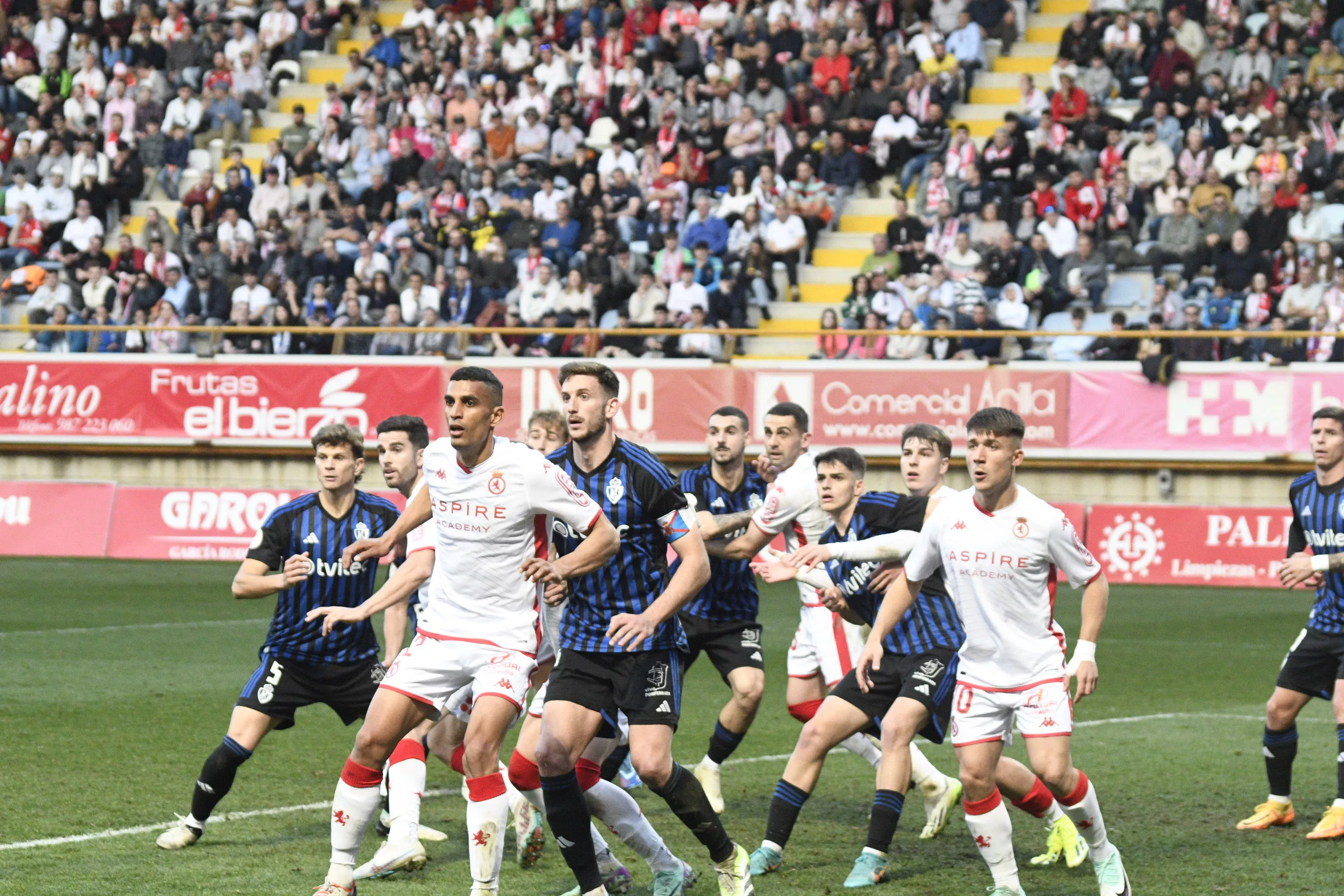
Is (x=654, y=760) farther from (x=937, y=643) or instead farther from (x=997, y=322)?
(x=997, y=322)

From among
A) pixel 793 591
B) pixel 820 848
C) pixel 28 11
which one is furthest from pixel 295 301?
pixel 820 848

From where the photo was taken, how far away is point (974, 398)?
21.5 meters

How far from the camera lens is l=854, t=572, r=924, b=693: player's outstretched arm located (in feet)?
24.1

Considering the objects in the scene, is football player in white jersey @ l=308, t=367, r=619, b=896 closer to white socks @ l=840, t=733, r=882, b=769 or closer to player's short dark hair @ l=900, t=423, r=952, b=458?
player's short dark hair @ l=900, t=423, r=952, b=458

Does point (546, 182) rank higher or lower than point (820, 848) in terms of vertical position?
higher

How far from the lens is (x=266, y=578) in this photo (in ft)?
25.7

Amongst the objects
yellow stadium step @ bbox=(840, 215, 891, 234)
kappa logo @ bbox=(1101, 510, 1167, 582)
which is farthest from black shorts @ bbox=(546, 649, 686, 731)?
yellow stadium step @ bbox=(840, 215, 891, 234)

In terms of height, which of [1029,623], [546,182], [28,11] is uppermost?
[28,11]

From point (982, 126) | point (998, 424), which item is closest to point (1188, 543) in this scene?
point (982, 126)

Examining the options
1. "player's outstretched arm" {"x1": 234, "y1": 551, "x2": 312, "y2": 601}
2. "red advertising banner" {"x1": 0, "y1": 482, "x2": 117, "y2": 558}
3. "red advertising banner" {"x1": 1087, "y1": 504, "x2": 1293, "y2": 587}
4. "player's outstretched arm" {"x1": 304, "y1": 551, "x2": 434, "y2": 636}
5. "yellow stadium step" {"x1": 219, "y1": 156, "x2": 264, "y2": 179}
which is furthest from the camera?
"yellow stadium step" {"x1": 219, "y1": 156, "x2": 264, "y2": 179}

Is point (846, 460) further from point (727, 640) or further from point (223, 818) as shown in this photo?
point (223, 818)

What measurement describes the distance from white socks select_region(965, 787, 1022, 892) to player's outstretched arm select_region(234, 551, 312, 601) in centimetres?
306

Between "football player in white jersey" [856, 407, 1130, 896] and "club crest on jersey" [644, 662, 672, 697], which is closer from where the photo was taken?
"football player in white jersey" [856, 407, 1130, 896]

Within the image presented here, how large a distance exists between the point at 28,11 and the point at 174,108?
536cm
